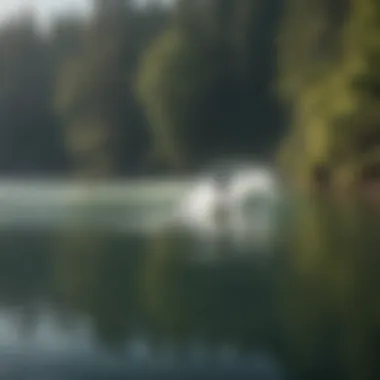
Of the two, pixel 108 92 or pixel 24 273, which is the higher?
pixel 108 92

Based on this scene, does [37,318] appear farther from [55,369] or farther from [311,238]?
[311,238]

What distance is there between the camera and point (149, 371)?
1.28 m

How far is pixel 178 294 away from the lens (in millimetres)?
1394

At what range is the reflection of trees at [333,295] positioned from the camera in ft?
4.22

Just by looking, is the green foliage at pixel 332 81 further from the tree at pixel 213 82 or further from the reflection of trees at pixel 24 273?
the reflection of trees at pixel 24 273

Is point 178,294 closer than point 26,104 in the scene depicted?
Yes

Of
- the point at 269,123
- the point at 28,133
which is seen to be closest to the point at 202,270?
the point at 269,123

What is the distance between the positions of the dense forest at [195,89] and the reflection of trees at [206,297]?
0.19 metres

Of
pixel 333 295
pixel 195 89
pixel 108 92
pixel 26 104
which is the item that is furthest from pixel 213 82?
pixel 333 295

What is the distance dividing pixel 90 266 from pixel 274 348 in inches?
15.3

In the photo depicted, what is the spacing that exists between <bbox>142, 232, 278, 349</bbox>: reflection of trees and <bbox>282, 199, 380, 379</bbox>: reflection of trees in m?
0.05

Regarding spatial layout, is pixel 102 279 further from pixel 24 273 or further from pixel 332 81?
pixel 332 81

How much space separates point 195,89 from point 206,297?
1.37 feet

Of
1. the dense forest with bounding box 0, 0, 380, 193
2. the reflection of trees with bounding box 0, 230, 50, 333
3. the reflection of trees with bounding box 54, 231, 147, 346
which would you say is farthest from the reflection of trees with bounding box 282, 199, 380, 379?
the reflection of trees with bounding box 0, 230, 50, 333
